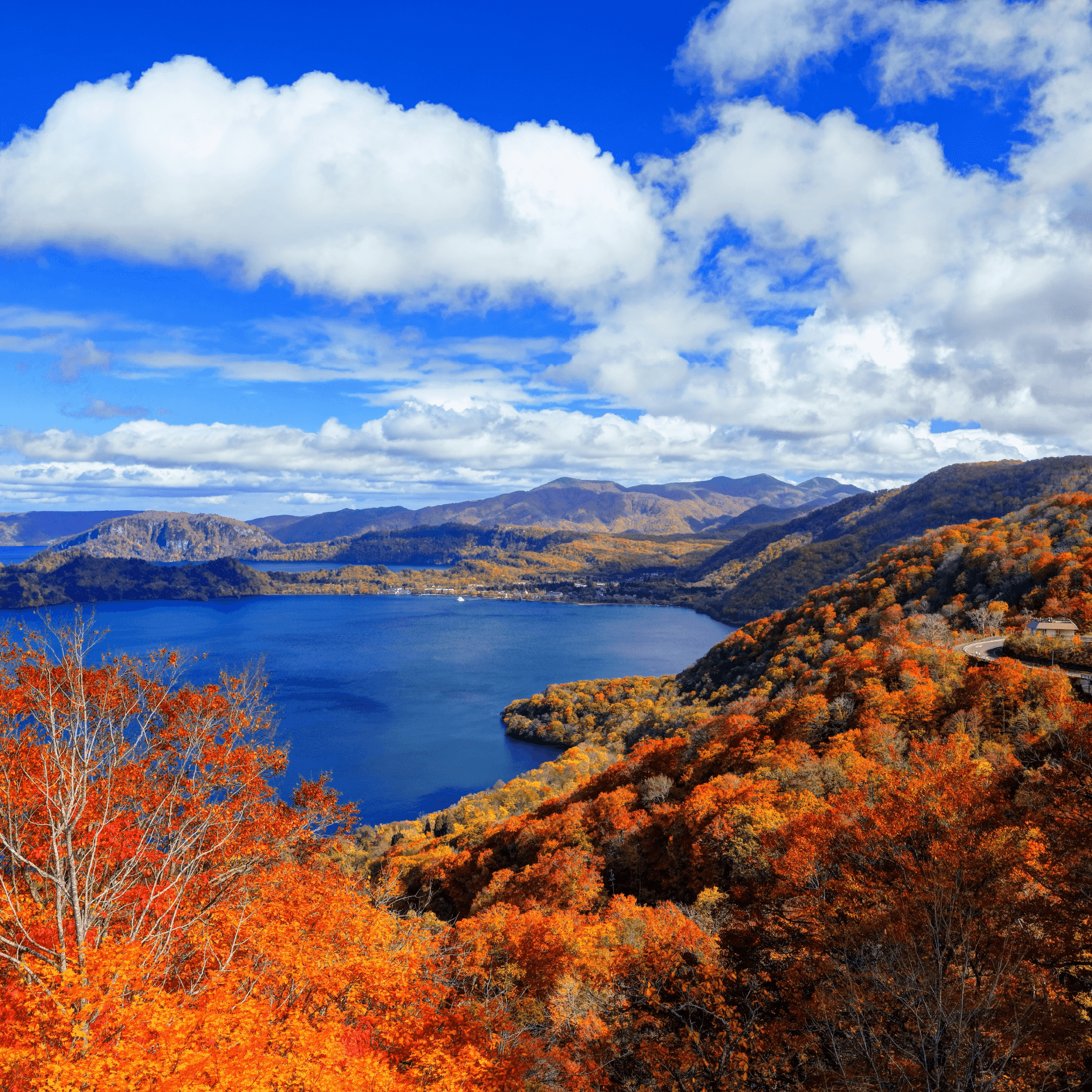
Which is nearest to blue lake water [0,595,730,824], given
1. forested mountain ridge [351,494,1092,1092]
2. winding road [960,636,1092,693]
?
forested mountain ridge [351,494,1092,1092]

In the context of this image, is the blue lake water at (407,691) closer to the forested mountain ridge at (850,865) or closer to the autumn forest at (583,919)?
the autumn forest at (583,919)

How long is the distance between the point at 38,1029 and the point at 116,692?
927cm

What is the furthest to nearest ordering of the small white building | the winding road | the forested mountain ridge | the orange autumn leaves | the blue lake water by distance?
1. the blue lake water
2. the small white building
3. the winding road
4. the forested mountain ridge
5. the orange autumn leaves

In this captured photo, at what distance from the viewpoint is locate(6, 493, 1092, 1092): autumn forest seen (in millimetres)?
12203

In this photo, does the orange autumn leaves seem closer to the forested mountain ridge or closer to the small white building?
the forested mountain ridge

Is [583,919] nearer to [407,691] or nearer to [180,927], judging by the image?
[180,927]

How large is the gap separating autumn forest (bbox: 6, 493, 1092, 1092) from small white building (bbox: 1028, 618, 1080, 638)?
5.91 meters

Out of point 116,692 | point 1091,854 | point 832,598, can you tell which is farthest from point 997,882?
point 832,598

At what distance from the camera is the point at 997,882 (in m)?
16.8

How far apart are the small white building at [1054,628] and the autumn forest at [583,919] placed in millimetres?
5910

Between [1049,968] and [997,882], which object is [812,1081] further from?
[997,882]

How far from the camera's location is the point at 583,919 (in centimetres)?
2638

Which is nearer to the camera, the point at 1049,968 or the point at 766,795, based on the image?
the point at 1049,968

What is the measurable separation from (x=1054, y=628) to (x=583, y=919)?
3841cm
